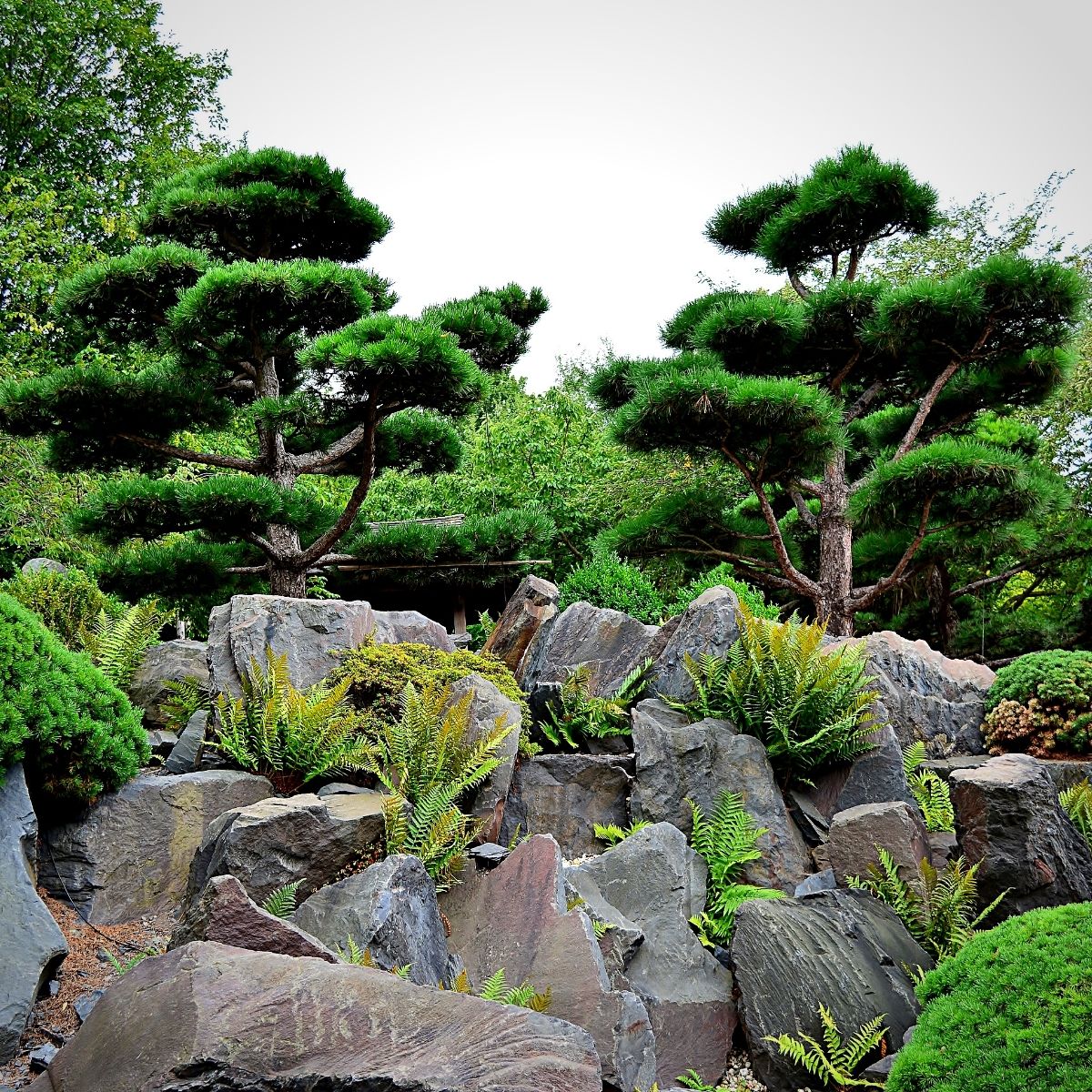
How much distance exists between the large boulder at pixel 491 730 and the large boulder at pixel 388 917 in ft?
3.43

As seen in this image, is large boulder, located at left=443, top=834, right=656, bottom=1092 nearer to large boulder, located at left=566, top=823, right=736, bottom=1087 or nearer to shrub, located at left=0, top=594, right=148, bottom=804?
large boulder, located at left=566, top=823, right=736, bottom=1087

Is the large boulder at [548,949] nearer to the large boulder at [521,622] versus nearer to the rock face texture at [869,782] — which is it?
the rock face texture at [869,782]

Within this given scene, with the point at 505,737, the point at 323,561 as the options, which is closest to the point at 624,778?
the point at 505,737

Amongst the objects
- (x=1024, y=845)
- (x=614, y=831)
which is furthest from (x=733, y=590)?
(x=1024, y=845)

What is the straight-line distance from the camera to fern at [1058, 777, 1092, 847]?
5.04m

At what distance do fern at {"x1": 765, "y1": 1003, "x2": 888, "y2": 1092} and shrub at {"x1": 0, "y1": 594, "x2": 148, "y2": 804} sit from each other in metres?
3.15

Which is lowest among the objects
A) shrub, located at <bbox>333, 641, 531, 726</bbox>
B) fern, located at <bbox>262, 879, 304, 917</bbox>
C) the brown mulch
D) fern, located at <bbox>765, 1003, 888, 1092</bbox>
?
fern, located at <bbox>765, 1003, 888, 1092</bbox>

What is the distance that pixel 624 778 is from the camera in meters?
5.30

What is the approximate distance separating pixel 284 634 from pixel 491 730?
56.6 inches

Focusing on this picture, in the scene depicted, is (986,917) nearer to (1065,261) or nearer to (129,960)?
(129,960)

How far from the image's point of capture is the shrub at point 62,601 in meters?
6.15

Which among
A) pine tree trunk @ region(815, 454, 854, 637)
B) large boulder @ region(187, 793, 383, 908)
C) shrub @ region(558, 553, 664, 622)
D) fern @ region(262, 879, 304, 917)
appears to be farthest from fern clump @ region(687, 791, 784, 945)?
pine tree trunk @ region(815, 454, 854, 637)

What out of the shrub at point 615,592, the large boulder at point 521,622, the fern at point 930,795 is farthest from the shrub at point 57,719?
the shrub at point 615,592

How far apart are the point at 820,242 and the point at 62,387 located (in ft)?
26.8
